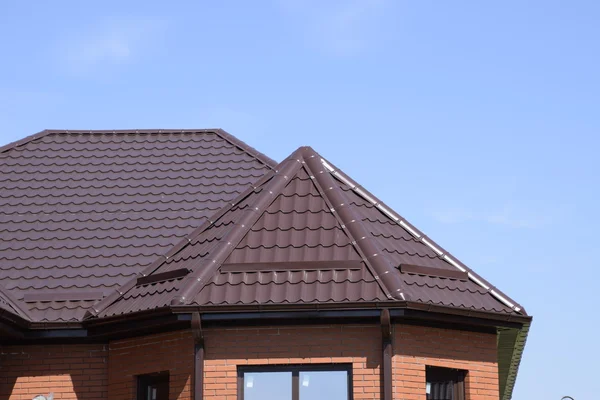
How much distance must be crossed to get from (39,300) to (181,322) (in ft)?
7.86

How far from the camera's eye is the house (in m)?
12.9

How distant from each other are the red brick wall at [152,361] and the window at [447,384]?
9.58 feet

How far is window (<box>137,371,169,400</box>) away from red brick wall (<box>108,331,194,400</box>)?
0.13 m

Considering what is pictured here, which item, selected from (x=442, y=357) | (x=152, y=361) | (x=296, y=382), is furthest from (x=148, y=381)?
(x=442, y=357)

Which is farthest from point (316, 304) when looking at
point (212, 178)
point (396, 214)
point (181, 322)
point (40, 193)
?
point (40, 193)

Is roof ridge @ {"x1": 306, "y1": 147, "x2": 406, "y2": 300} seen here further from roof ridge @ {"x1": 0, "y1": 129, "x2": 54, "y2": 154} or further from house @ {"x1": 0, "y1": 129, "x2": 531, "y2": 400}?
roof ridge @ {"x1": 0, "y1": 129, "x2": 54, "y2": 154}

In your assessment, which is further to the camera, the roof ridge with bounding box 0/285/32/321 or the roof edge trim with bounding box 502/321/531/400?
the roof edge trim with bounding box 502/321/531/400

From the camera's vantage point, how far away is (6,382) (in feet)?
46.6

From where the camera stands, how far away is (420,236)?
14664 millimetres

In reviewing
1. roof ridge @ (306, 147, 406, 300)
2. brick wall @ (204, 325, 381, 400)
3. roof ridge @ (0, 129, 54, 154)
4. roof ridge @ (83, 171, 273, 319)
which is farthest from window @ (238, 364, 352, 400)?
roof ridge @ (0, 129, 54, 154)

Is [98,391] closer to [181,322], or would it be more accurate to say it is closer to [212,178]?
[181,322]

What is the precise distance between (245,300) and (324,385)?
52.5 inches

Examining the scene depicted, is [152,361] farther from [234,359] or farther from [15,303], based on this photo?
[15,303]

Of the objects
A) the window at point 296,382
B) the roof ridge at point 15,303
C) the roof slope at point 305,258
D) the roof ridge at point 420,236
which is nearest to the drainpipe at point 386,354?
the roof slope at point 305,258
